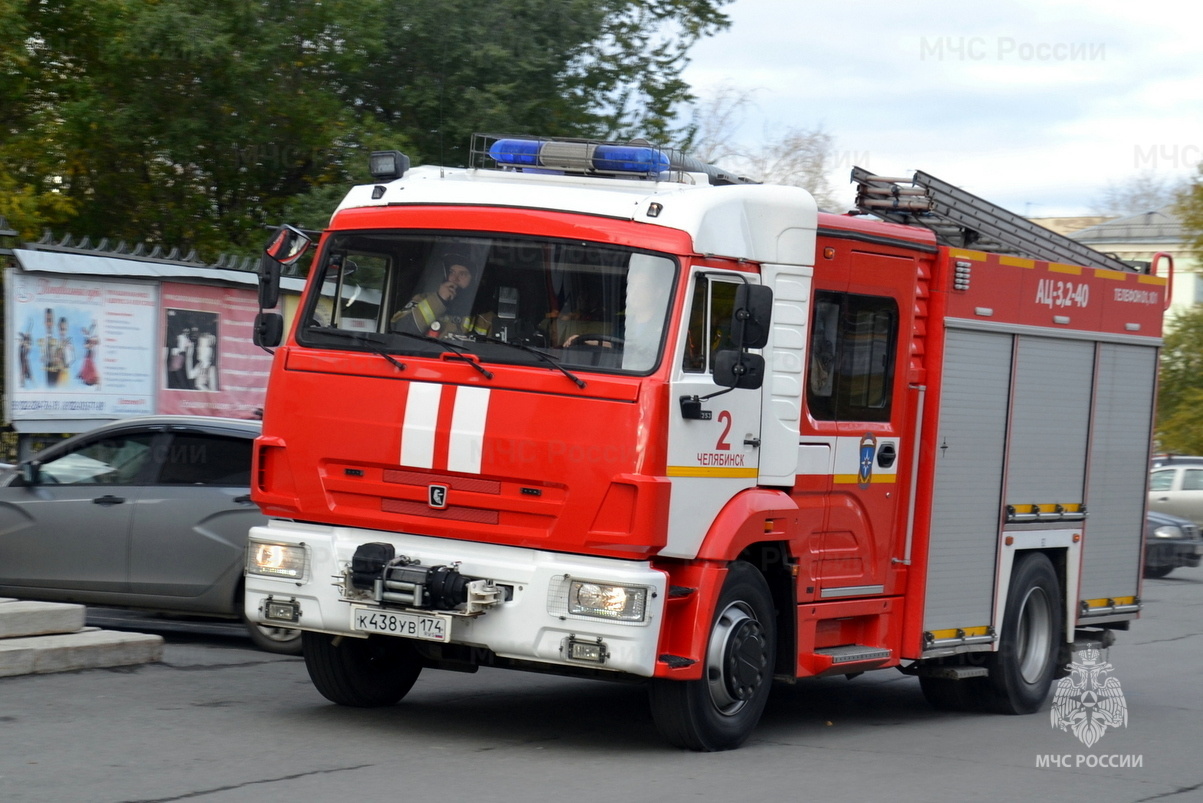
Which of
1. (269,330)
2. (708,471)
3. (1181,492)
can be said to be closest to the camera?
(708,471)

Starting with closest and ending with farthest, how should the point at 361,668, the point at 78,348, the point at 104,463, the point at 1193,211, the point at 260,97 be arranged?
the point at 361,668, the point at 104,463, the point at 78,348, the point at 260,97, the point at 1193,211

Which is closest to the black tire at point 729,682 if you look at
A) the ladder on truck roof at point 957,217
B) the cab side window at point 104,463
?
the ladder on truck roof at point 957,217

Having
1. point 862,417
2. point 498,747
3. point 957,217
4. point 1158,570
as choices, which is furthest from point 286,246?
point 1158,570

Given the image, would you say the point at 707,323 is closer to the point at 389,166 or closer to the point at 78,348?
the point at 389,166

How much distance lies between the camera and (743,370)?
23.7 feet

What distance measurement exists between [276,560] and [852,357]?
A: 3.37 meters

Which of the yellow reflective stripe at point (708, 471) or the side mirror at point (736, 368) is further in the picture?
the side mirror at point (736, 368)

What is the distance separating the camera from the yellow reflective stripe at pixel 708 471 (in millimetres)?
7062

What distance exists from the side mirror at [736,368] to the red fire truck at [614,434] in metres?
0.02

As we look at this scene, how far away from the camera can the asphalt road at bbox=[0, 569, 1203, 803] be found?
255 inches

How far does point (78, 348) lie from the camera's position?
1301cm

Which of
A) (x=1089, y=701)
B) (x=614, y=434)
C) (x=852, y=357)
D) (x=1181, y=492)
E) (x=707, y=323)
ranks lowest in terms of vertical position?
(x=1089, y=701)

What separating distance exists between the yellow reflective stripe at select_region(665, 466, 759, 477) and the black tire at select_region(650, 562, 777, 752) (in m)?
0.47

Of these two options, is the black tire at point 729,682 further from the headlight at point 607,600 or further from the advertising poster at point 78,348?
the advertising poster at point 78,348
